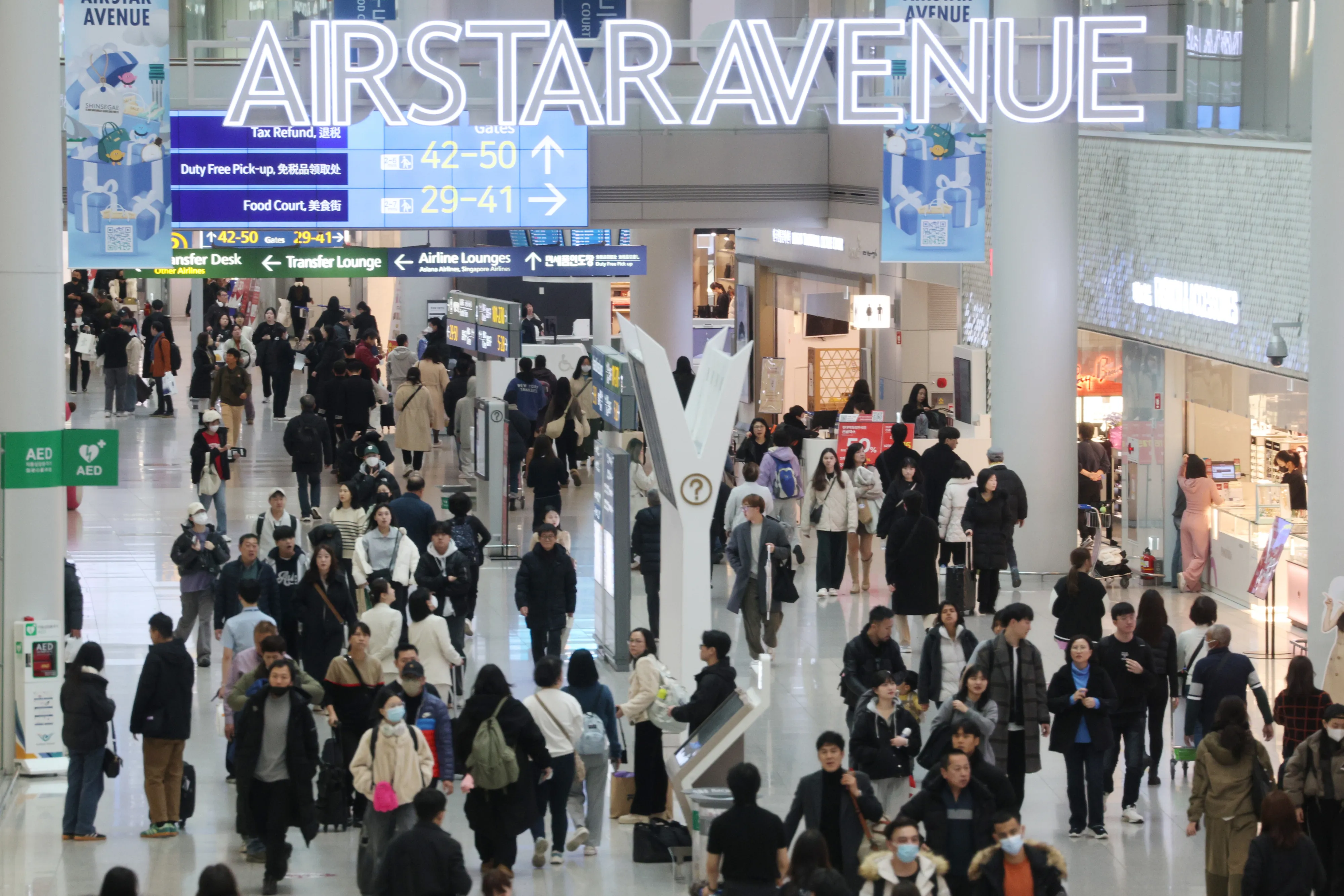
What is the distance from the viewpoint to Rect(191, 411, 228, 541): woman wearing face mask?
1905 centimetres

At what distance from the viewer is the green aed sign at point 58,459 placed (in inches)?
482

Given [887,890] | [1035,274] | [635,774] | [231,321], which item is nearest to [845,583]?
[1035,274]

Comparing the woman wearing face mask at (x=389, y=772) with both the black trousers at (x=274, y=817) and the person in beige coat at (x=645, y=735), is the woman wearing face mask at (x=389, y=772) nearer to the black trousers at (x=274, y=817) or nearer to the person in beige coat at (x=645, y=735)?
Answer: the black trousers at (x=274, y=817)

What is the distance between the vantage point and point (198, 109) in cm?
2209

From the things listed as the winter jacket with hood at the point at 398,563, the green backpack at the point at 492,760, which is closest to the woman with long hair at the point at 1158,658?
the green backpack at the point at 492,760

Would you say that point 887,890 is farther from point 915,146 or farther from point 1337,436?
point 915,146

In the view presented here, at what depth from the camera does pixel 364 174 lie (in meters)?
22.0

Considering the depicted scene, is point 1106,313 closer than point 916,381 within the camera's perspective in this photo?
Yes

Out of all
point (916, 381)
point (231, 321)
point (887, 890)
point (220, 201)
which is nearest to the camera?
point (887, 890)

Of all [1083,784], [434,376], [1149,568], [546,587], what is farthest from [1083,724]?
[434,376]

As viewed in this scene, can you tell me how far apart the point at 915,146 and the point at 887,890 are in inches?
492

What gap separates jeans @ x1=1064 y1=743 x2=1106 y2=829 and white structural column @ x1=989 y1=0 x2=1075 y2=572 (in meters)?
8.22

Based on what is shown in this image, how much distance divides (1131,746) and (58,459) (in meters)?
6.93

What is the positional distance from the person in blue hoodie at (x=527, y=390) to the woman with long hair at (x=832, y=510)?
681 cm
